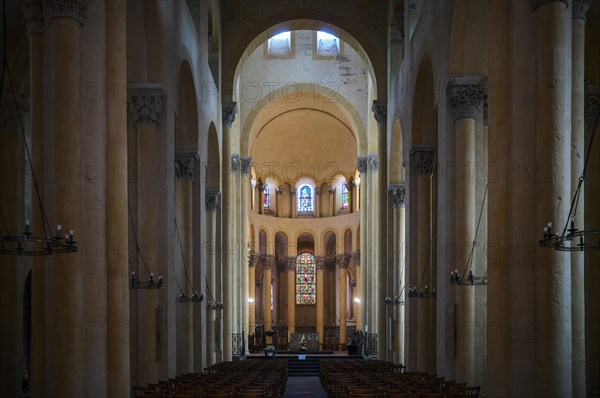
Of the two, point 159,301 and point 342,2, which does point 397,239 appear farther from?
point 159,301

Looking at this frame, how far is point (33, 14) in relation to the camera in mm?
13781

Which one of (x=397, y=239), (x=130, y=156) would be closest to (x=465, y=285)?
(x=130, y=156)

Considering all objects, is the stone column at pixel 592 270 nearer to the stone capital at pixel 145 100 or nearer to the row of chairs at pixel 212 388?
the row of chairs at pixel 212 388

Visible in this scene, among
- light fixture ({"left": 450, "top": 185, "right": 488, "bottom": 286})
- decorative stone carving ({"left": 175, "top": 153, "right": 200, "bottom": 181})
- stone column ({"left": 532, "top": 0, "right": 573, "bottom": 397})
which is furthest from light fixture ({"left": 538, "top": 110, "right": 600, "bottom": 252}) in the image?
decorative stone carving ({"left": 175, "top": 153, "right": 200, "bottom": 181})

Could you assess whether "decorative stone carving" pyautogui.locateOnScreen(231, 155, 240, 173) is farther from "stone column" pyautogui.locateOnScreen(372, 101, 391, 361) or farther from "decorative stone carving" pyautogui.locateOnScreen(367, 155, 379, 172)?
"stone column" pyautogui.locateOnScreen(372, 101, 391, 361)

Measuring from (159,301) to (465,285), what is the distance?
804 cm

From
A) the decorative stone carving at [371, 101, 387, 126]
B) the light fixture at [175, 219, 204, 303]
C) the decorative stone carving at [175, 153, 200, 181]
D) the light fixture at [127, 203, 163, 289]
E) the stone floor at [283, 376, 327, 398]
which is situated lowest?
the stone floor at [283, 376, 327, 398]

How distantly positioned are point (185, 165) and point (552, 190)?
55.3 feet

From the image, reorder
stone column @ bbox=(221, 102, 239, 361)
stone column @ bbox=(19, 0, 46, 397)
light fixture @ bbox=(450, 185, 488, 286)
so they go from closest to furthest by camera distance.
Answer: stone column @ bbox=(19, 0, 46, 397), light fixture @ bbox=(450, 185, 488, 286), stone column @ bbox=(221, 102, 239, 361)

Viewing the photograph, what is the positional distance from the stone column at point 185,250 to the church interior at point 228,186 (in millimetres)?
71

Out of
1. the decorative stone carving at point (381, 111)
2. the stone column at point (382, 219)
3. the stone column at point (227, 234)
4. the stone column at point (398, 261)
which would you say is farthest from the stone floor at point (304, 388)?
the decorative stone carving at point (381, 111)

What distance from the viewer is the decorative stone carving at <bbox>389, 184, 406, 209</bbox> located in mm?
33312

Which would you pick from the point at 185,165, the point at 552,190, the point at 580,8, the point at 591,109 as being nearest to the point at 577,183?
the point at 552,190

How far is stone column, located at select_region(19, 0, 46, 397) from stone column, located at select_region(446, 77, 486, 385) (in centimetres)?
1053
